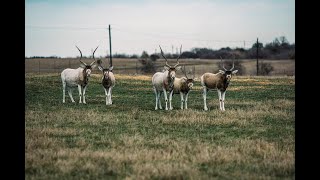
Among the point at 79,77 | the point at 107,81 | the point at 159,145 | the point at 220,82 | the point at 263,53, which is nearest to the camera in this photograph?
the point at 159,145

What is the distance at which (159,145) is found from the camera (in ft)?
35.6

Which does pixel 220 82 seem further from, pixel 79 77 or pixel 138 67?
pixel 138 67

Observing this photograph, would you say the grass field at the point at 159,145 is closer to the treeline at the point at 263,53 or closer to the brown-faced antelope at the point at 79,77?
the brown-faced antelope at the point at 79,77

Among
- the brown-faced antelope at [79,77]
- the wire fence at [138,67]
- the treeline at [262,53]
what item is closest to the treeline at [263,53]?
the treeline at [262,53]

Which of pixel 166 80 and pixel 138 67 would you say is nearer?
pixel 166 80

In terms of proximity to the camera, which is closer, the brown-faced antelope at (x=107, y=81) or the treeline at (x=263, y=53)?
the brown-faced antelope at (x=107, y=81)

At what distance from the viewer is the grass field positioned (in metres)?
8.10

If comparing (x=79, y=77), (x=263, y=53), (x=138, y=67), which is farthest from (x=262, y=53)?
(x=79, y=77)

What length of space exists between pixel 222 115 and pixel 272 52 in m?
101

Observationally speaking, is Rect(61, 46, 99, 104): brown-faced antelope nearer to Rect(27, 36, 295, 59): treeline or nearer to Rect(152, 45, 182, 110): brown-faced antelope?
Rect(152, 45, 182, 110): brown-faced antelope

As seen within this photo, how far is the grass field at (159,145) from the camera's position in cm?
810

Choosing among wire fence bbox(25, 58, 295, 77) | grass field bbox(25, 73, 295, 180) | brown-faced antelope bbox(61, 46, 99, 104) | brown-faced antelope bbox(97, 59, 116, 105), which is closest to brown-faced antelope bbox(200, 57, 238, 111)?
grass field bbox(25, 73, 295, 180)
